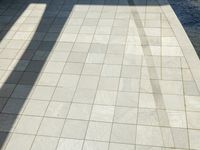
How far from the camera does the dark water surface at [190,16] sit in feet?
38.6

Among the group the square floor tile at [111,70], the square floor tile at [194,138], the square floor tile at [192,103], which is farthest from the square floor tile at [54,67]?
the square floor tile at [194,138]

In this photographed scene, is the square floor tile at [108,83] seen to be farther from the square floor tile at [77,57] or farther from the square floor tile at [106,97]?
the square floor tile at [77,57]

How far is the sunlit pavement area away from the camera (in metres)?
8.23

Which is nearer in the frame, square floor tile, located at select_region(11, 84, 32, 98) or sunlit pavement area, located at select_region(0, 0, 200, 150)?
sunlit pavement area, located at select_region(0, 0, 200, 150)

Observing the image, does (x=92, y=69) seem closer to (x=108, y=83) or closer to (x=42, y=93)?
(x=108, y=83)

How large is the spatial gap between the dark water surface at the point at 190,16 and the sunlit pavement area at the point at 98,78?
0.33 m

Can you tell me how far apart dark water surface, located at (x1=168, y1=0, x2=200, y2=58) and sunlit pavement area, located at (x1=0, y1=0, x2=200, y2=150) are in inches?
12.8

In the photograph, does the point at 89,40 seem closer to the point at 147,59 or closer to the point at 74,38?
the point at 74,38

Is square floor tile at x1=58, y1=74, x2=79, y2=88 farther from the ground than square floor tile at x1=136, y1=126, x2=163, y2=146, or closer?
farther from the ground

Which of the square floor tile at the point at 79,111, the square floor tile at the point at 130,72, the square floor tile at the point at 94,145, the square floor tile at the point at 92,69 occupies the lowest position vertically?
the square floor tile at the point at 94,145

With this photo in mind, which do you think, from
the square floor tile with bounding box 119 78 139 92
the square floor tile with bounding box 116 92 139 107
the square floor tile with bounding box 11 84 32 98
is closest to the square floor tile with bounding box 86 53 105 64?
the square floor tile with bounding box 119 78 139 92

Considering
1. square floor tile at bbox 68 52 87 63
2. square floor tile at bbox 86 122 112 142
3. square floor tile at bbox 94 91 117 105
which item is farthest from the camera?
square floor tile at bbox 68 52 87 63

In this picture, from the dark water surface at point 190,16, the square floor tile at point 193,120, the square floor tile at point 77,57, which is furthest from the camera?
the dark water surface at point 190,16

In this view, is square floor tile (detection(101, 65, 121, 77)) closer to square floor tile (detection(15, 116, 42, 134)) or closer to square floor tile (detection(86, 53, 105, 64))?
square floor tile (detection(86, 53, 105, 64))
